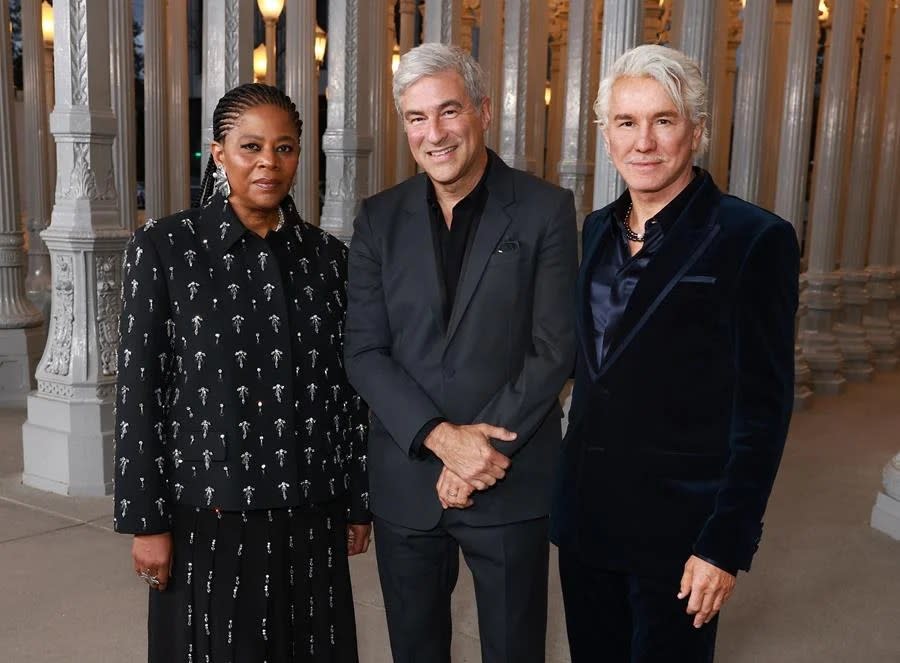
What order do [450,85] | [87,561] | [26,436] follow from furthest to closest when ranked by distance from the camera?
[26,436]
[87,561]
[450,85]

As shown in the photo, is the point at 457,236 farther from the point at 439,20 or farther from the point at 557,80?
the point at 557,80

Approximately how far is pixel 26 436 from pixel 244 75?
2997mm

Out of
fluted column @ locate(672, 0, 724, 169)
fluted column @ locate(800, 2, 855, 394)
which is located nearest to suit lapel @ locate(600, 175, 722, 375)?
fluted column @ locate(672, 0, 724, 169)

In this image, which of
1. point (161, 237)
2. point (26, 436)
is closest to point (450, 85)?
point (161, 237)

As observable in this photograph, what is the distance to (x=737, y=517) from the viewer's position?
2182mm

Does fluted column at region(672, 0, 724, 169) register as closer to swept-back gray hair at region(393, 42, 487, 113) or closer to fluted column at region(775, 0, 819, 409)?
fluted column at region(775, 0, 819, 409)

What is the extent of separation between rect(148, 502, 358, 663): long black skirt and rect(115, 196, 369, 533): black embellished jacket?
7 cm

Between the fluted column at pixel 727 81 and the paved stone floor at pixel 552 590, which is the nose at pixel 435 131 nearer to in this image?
the paved stone floor at pixel 552 590

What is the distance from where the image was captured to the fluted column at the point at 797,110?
30.0 feet

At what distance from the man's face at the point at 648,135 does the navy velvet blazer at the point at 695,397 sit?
0.31 feet

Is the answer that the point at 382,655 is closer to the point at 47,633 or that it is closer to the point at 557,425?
the point at 47,633

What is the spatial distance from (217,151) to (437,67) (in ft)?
2.08

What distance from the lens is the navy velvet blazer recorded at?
2.16m

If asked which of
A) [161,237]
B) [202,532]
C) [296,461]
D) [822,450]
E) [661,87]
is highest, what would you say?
[661,87]
